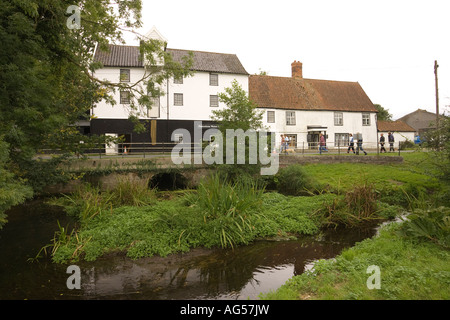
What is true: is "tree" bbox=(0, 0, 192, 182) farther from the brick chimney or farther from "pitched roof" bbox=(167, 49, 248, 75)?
the brick chimney

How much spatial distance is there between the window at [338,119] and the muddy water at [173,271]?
96.8 ft

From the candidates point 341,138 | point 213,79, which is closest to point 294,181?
point 213,79

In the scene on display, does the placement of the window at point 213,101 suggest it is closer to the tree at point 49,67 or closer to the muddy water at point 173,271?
the tree at point 49,67

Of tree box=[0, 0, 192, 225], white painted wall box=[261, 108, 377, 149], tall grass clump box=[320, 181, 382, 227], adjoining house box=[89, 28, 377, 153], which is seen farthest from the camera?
white painted wall box=[261, 108, 377, 149]

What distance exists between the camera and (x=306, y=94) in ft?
122

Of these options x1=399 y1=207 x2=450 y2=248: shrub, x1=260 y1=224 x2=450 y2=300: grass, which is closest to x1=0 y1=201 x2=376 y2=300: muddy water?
x1=260 y1=224 x2=450 y2=300: grass

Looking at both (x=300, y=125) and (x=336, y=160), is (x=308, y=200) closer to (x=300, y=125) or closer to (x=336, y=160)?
(x=336, y=160)

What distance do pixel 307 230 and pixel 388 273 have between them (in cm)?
479

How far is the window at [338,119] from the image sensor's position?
37.0 metres

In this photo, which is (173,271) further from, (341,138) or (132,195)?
(341,138)

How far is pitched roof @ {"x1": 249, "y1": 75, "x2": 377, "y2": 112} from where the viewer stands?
35125 millimetres

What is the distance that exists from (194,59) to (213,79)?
2.84m

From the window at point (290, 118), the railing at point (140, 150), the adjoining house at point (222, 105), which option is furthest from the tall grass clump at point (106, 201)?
the window at point (290, 118)

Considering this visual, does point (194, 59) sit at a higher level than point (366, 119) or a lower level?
higher
